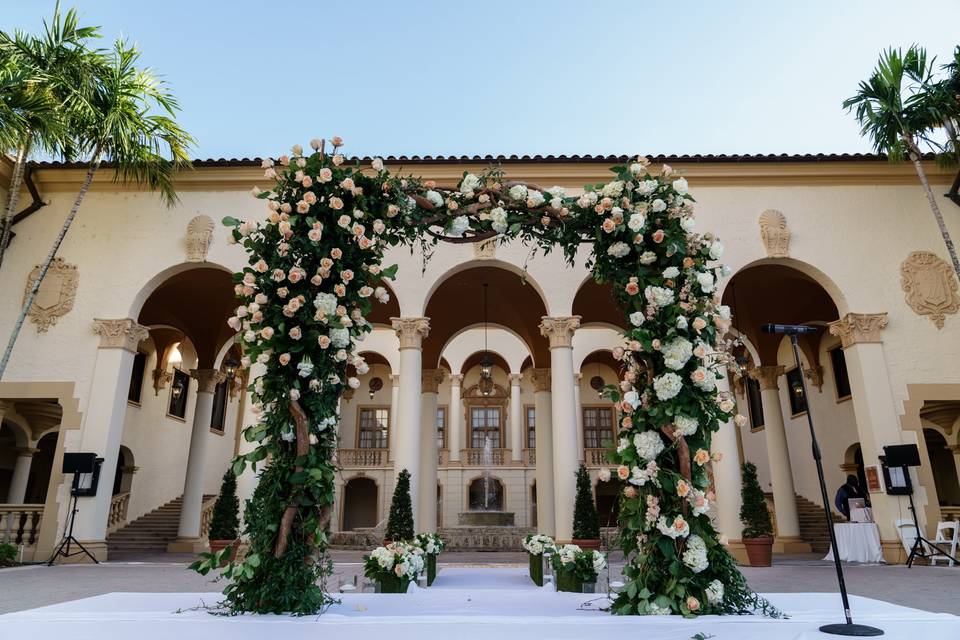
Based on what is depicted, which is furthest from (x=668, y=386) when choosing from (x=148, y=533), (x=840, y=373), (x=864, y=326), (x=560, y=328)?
(x=148, y=533)

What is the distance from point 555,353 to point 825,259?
5.36 m

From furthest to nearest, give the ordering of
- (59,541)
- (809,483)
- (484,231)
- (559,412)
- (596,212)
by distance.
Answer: (809,483), (559,412), (59,541), (484,231), (596,212)

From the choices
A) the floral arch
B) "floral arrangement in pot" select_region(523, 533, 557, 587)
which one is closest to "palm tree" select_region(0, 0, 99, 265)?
the floral arch

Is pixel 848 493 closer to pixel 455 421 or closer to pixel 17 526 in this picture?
pixel 455 421

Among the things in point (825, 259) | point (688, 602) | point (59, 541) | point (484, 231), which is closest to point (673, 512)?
point (688, 602)

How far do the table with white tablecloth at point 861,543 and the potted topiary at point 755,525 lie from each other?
1.40 m

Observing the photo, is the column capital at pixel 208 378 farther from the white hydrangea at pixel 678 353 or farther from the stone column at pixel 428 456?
the white hydrangea at pixel 678 353

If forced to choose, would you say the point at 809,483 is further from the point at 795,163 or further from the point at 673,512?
the point at 673,512

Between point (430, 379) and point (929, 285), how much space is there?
10.5 metres

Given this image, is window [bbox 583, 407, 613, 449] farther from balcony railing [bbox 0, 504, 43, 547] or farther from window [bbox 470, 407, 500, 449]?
balcony railing [bbox 0, 504, 43, 547]

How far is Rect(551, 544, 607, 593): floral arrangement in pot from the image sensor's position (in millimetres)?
6129

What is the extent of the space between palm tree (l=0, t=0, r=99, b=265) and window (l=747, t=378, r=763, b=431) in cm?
1882

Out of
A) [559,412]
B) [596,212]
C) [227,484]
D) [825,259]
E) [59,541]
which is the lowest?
[59,541]

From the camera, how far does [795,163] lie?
439 inches
